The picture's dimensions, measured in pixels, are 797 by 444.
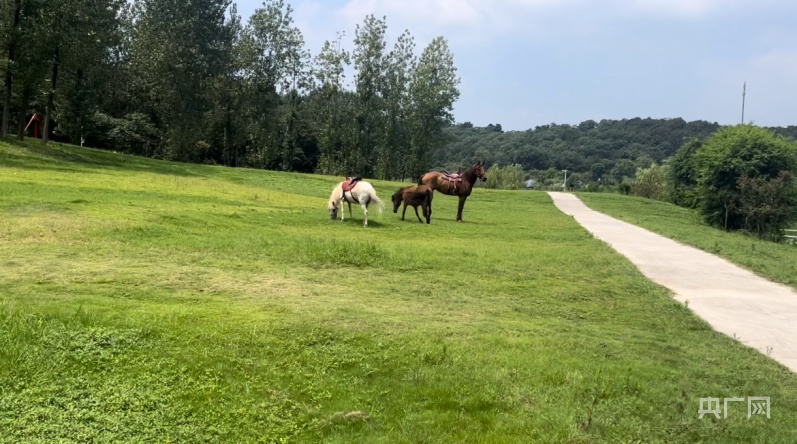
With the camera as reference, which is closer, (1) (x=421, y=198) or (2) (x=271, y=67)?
(1) (x=421, y=198)

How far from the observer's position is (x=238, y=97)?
49.3 metres

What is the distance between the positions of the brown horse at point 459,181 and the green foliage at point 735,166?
2163cm

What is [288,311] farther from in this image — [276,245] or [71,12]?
[71,12]

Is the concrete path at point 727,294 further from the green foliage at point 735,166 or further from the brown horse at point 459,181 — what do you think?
the green foliage at point 735,166

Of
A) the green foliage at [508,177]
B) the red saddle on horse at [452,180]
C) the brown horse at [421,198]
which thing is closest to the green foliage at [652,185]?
the green foliage at [508,177]

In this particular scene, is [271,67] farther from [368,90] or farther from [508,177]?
[508,177]

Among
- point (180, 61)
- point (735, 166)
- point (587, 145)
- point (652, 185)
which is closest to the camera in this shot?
point (735, 166)

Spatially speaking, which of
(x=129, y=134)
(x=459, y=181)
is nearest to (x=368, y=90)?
(x=129, y=134)

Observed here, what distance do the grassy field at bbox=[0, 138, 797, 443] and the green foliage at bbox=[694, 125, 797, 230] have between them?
98.6ft

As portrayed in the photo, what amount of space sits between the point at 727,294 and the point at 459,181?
12.4 metres

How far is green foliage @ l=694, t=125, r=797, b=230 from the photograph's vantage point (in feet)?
Result: 117

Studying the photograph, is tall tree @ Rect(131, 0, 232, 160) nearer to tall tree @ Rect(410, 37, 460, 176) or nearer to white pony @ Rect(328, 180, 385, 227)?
tall tree @ Rect(410, 37, 460, 176)

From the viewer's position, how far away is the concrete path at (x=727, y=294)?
7570mm

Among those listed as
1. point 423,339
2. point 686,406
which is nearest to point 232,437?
point 423,339
